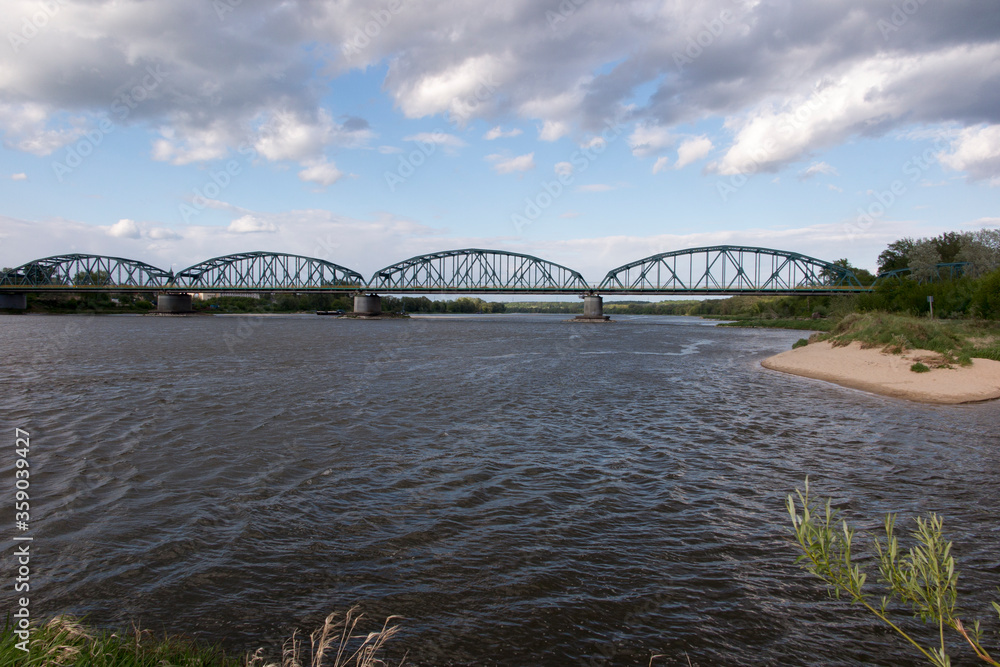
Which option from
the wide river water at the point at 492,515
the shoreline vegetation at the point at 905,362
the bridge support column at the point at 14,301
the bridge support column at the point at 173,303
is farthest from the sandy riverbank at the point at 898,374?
the bridge support column at the point at 14,301

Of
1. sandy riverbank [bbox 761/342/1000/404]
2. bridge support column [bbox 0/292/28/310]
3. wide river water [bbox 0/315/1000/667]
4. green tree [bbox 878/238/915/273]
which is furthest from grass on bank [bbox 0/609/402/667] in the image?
bridge support column [bbox 0/292/28/310]

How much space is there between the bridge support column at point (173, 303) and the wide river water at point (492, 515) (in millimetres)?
166549

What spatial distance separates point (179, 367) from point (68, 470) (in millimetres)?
25338

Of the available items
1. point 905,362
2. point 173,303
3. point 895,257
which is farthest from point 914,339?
point 173,303

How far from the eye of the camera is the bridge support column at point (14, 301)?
16302cm

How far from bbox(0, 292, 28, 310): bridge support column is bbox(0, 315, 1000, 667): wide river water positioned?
19037 centimetres

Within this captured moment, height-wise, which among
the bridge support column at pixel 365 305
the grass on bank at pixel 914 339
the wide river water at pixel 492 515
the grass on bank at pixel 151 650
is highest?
the bridge support column at pixel 365 305

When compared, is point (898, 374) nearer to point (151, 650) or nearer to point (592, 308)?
point (151, 650)

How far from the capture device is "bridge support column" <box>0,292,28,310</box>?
16302 centimetres

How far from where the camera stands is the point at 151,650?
18.1 feet

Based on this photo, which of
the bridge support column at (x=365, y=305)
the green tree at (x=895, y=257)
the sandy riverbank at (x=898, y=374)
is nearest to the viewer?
the sandy riverbank at (x=898, y=374)

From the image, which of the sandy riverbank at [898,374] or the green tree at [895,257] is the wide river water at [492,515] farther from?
the green tree at [895,257]

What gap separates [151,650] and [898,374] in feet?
114

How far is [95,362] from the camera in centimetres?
3831
